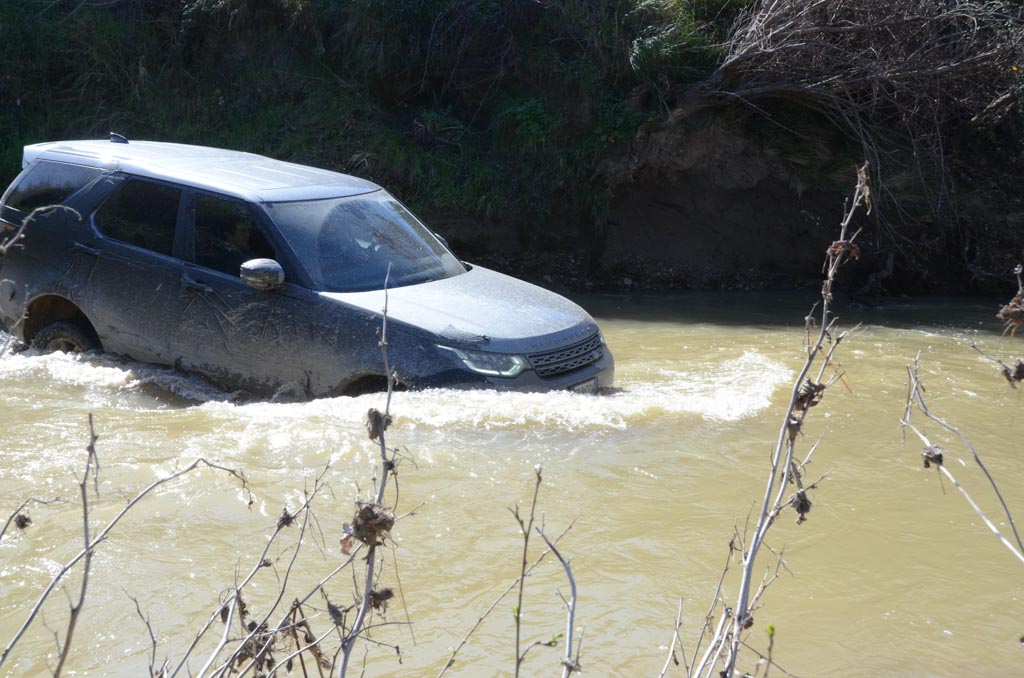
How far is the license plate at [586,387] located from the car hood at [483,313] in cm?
27

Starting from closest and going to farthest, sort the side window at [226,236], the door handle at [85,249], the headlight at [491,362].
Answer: the headlight at [491,362]
the side window at [226,236]
the door handle at [85,249]

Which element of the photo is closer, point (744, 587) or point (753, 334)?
point (744, 587)

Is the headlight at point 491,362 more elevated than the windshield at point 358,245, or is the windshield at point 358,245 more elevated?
the windshield at point 358,245

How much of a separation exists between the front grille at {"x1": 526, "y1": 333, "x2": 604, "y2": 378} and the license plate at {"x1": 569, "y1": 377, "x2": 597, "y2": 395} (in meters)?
0.10

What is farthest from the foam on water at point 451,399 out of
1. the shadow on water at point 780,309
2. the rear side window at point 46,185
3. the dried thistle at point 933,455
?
the dried thistle at point 933,455

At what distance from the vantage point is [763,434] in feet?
19.7

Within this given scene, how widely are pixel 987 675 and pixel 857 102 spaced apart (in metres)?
9.44

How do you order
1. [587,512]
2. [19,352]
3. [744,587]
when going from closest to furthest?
[744,587], [587,512], [19,352]

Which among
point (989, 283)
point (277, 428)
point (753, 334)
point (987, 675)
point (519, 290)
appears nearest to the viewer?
point (987, 675)

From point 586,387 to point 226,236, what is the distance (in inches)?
96.0

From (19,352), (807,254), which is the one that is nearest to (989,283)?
(807,254)

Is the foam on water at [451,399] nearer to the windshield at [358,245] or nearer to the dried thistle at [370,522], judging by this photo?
the windshield at [358,245]

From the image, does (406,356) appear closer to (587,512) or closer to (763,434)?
(587,512)

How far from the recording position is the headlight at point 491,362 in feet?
19.3
